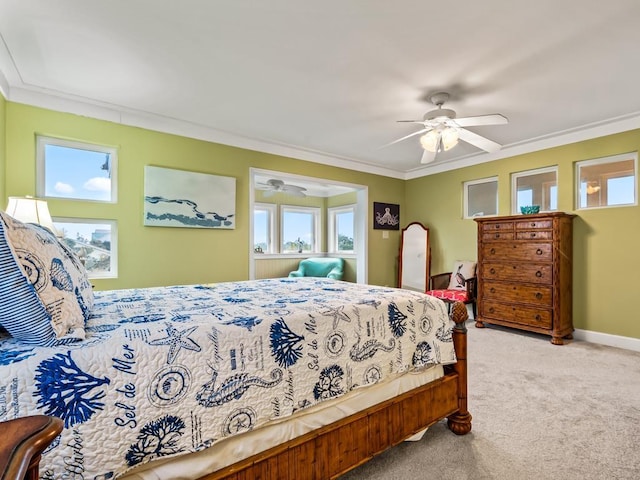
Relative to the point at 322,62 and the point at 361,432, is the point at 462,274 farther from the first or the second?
the point at 361,432

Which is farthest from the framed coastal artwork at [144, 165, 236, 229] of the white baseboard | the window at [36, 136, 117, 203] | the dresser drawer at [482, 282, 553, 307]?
the white baseboard

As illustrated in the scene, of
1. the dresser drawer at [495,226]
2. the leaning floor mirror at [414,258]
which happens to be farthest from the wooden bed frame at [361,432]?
the leaning floor mirror at [414,258]

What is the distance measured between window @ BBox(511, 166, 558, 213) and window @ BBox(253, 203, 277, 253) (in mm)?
4413

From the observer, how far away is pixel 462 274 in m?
4.61

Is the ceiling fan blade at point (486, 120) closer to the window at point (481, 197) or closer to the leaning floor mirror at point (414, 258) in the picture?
the window at point (481, 197)

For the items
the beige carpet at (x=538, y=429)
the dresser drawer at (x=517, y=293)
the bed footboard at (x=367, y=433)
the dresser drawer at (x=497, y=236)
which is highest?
the dresser drawer at (x=497, y=236)

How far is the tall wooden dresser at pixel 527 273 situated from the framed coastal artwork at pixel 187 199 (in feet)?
10.7

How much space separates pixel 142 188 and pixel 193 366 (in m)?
2.74

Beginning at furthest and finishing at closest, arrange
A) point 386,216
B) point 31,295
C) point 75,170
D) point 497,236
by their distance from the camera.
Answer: point 386,216
point 497,236
point 75,170
point 31,295

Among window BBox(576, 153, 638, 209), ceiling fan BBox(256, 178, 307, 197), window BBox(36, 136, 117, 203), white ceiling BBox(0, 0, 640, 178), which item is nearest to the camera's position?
white ceiling BBox(0, 0, 640, 178)

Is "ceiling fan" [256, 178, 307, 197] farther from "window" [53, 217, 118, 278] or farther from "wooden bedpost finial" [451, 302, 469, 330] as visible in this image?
"wooden bedpost finial" [451, 302, 469, 330]

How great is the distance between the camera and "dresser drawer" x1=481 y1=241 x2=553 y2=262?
3.61 meters

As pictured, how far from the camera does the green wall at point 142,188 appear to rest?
2.76 meters

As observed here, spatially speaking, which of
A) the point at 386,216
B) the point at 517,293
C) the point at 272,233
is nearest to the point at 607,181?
the point at 517,293
